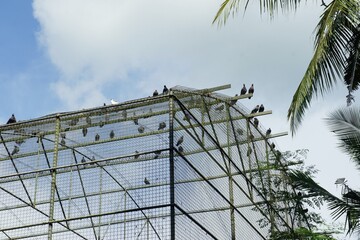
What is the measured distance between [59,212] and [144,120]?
260 centimetres

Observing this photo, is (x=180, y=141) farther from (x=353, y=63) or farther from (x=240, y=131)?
(x=240, y=131)

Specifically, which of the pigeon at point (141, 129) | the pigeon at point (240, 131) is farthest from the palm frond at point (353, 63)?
the pigeon at point (240, 131)

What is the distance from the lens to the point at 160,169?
12.8 metres

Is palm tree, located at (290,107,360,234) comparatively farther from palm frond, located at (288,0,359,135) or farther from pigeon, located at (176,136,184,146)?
pigeon, located at (176,136,184,146)

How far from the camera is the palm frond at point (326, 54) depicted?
A: 34.2ft

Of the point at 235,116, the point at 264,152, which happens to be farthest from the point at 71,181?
the point at 264,152

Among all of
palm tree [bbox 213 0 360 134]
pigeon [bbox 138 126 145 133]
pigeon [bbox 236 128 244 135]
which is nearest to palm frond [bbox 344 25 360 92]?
palm tree [bbox 213 0 360 134]

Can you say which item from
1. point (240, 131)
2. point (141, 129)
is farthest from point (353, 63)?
point (240, 131)

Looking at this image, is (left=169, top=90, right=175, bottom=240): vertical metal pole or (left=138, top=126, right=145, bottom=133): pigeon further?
(left=138, top=126, right=145, bottom=133): pigeon

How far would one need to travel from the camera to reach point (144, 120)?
53.3 ft

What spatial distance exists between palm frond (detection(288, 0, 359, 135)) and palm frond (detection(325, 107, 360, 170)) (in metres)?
0.42

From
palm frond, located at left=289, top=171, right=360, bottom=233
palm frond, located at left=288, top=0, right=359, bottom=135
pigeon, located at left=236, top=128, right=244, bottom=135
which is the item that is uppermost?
pigeon, located at left=236, top=128, right=244, bottom=135

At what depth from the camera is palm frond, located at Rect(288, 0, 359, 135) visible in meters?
10.4

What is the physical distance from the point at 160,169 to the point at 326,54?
3.42m
